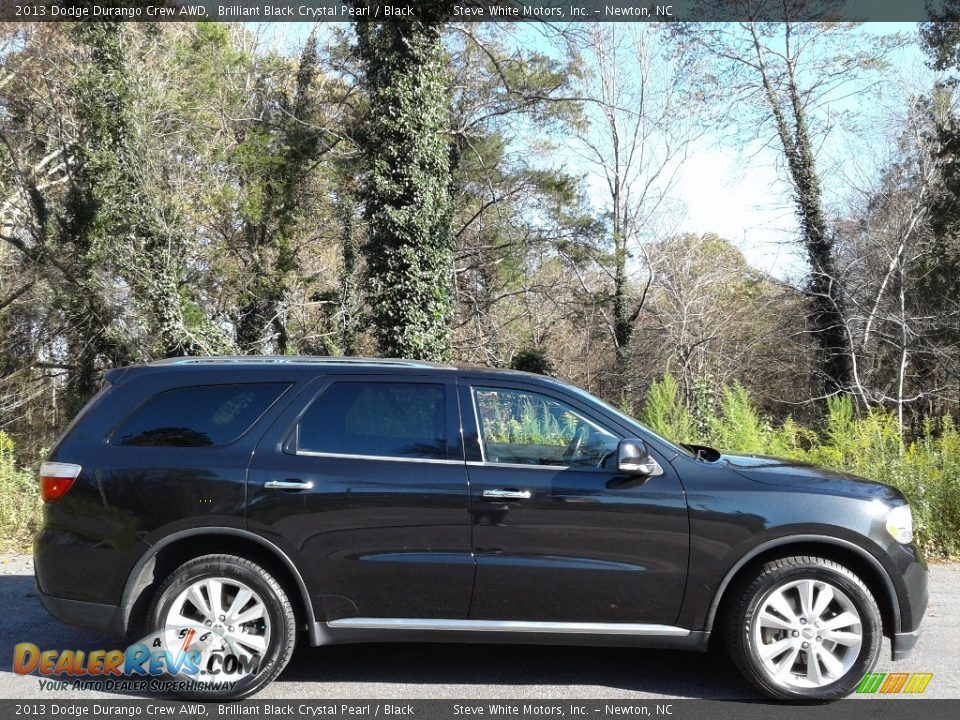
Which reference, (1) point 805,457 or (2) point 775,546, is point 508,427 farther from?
(1) point 805,457

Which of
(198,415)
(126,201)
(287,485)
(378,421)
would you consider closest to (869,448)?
(378,421)

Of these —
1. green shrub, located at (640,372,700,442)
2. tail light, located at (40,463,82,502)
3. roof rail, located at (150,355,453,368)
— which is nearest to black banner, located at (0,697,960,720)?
tail light, located at (40,463,82,502)

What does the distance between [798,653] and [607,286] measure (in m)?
24.8

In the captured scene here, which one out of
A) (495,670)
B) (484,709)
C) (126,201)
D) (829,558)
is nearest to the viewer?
(484,709)

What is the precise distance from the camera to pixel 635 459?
14.9 ft

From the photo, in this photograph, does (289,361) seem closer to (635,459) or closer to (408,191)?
(635,459)

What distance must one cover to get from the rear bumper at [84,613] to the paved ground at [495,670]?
400 millimetres

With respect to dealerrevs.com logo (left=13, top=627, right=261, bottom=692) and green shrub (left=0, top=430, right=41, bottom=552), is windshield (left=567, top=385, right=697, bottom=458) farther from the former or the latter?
green shrub (left=0, top=430, right=41, bottom=552)

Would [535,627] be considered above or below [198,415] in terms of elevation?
below

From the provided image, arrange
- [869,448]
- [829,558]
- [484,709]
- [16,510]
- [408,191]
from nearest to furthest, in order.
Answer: [484,709]
[829,558]
[16,510]
[869,448]
[408,191]

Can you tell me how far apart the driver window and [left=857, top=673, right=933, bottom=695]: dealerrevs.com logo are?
6.48 feet

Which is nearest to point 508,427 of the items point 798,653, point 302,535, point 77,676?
point 302,535

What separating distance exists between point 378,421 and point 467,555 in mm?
910

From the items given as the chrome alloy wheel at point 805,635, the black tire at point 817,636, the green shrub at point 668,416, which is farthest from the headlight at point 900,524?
the green shrub at point 668,416
